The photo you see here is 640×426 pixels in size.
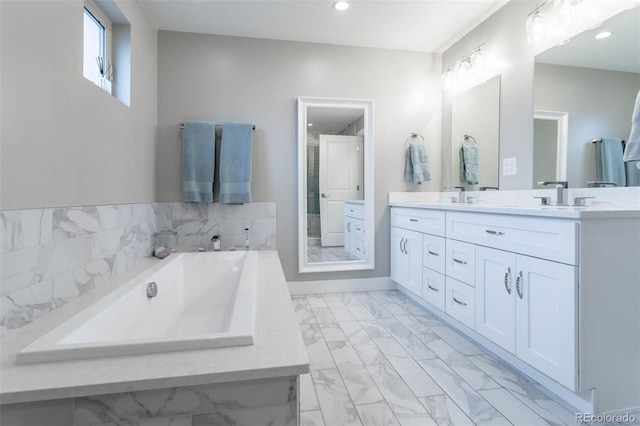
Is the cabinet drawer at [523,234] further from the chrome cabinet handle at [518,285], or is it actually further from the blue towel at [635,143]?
the blue towel at [635,143]

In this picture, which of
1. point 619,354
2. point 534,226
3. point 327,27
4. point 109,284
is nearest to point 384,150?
point 327,27

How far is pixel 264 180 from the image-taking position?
9.77 feet

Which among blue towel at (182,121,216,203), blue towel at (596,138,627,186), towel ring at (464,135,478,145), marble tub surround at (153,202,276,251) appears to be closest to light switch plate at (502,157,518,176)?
towel ring at (464,135,478,145)

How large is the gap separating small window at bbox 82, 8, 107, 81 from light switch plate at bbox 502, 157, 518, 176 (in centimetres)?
289

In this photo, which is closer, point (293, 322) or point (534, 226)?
point (293, 322)

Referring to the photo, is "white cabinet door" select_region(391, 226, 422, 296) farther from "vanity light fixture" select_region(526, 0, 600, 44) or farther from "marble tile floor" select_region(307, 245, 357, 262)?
"vanity light fixture" select_region(526, 0, 600, 44)

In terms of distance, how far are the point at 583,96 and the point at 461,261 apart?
1229 mm

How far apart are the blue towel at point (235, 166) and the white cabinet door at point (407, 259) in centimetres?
146

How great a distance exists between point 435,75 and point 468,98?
556 mm

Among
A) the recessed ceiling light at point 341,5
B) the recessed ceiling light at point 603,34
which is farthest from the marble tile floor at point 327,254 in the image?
the recessed ceiling light at point 603,34

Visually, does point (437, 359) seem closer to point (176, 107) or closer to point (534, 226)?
point (534, 226)

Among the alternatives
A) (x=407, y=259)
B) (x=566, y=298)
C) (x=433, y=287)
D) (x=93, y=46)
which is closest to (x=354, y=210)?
(x=407, y=259)

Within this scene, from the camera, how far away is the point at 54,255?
133 cm

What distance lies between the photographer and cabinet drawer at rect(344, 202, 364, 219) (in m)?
3.44
